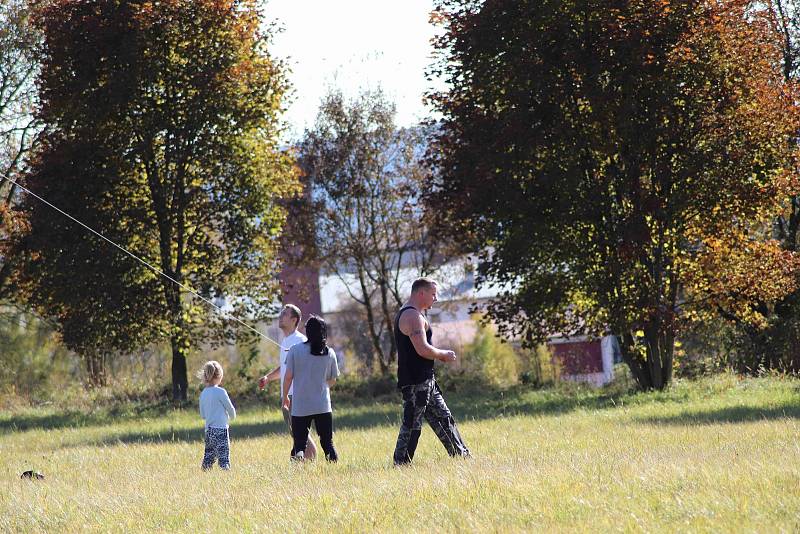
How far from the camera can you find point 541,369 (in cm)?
3148

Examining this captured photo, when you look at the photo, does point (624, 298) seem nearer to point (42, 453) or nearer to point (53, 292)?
point (42, 453)

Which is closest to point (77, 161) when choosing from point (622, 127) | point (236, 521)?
point (622, 127)

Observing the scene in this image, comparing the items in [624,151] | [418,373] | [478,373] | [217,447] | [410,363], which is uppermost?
[624,151]

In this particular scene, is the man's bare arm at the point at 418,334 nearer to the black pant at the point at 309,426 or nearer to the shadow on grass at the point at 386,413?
the black pant at the point at 309,426

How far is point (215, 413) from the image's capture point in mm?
12766

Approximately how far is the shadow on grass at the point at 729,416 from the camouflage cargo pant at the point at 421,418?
5.54 metres

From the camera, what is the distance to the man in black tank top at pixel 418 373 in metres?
10.6

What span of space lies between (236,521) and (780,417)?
9.76 metres

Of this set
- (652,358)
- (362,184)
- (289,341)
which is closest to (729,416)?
(652,358)

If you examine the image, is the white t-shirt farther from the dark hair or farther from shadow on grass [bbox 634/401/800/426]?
shadow on grass [bbox 634/401/800/426]

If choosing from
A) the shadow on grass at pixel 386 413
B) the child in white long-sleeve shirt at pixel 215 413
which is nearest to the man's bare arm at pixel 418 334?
the child in white long-sleeve shirt at pixel 215 413

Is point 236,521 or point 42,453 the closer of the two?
point 236,521

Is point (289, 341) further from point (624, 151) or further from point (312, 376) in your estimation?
point (624, 151)

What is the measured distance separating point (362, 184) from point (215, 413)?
24212 mm
